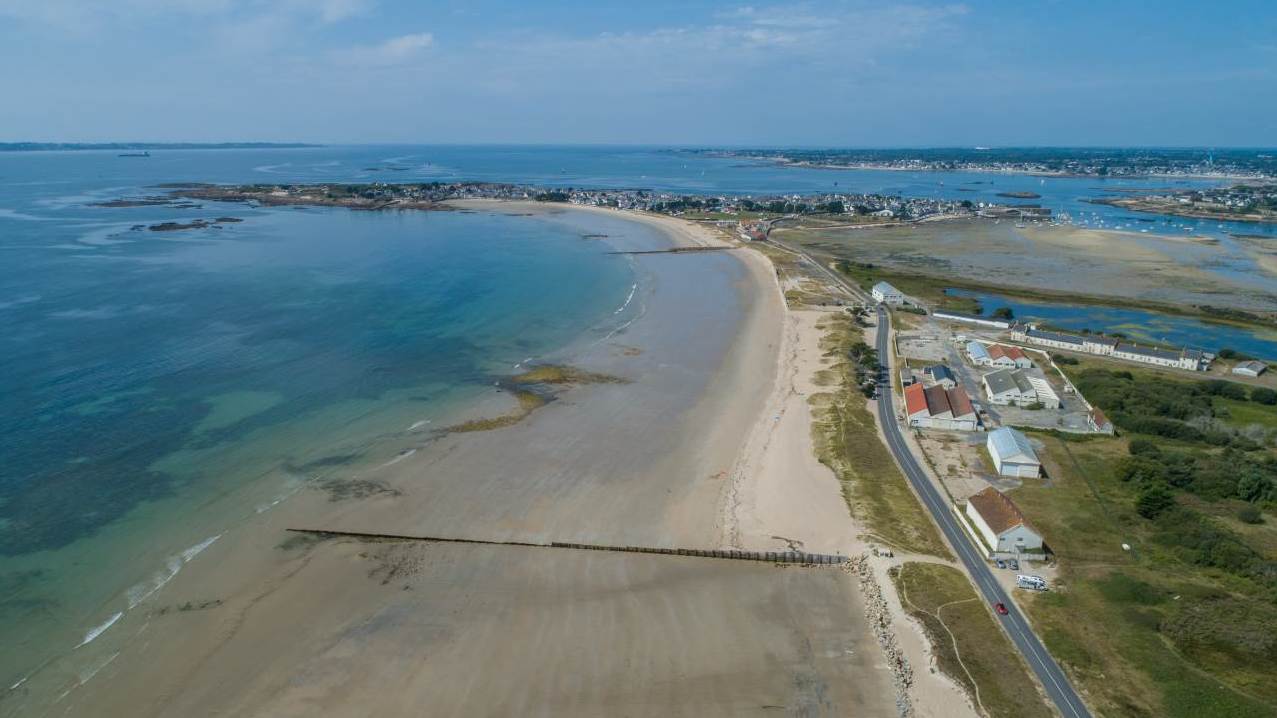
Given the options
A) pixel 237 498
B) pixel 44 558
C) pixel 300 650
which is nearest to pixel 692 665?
pixel 300 650

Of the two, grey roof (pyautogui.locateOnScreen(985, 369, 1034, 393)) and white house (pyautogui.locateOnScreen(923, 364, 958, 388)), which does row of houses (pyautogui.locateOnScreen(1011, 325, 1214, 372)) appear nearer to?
grey roof (pyautogui.locateOnScreen(985, 369, 1034, 393))

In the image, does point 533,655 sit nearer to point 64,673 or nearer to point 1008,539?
point 64,673

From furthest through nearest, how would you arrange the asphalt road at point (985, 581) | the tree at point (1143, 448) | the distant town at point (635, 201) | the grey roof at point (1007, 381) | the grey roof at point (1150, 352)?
1. the distant town at point (635, 201)
2. the grey roof at point (1150, 352)
3. the grey roof at point (1007, 381)
4. the tree at point (1143, 448)
5. the asphalt road at point (985, 581)

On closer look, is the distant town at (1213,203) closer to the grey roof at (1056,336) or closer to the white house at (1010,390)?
the grey roof at (1056,336)

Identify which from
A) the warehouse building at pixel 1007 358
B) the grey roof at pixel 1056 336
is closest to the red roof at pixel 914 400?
the warehouse building at pixel 1007 358

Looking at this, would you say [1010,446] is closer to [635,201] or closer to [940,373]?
[940,373]

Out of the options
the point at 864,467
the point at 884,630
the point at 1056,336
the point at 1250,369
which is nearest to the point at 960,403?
the point at 864,467

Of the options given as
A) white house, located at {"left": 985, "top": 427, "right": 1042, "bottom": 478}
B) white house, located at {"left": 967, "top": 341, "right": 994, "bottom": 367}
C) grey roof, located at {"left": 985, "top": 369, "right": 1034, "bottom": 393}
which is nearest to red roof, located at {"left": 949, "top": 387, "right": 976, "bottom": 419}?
white house, located at {"left": 985, "top": 427, "right": 1042, "bottom": 478}
